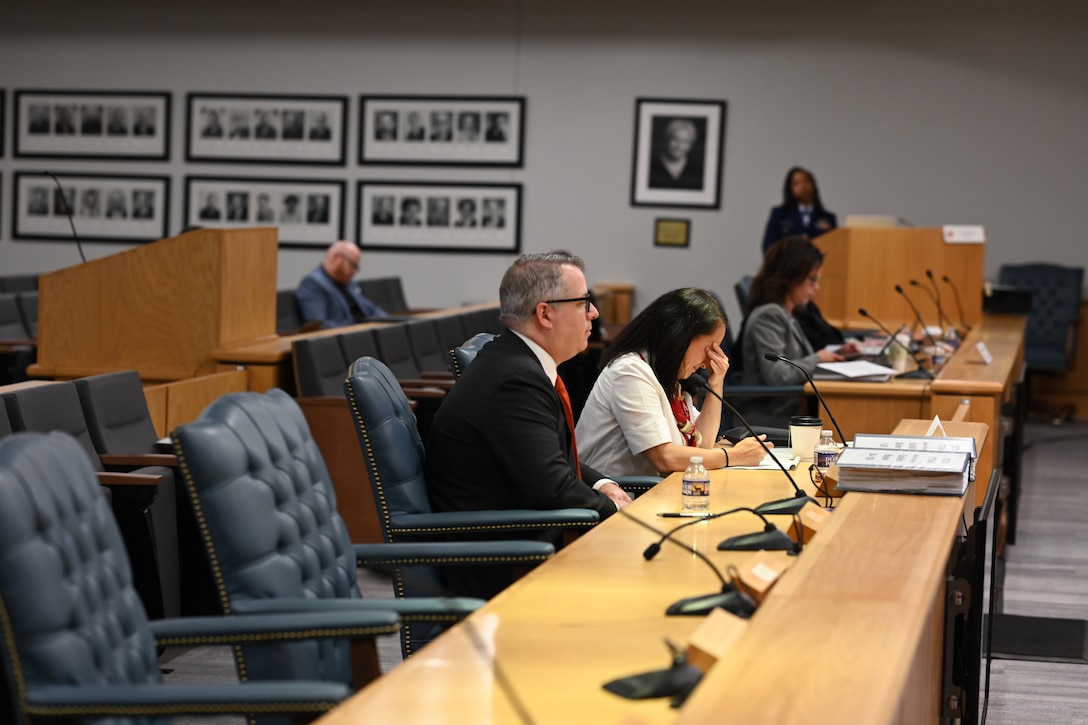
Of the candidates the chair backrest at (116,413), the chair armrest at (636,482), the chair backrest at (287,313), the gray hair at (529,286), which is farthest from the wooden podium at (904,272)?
the gray hair at (529,286)

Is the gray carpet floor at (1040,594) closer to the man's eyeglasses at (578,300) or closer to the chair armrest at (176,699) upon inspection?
the man's eyeglasses at (578,300)

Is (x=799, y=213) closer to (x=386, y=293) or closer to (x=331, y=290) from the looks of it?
(x=386, y=293)

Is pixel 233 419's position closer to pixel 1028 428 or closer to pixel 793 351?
pixel 793 351

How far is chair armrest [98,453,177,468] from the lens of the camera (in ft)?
13.3

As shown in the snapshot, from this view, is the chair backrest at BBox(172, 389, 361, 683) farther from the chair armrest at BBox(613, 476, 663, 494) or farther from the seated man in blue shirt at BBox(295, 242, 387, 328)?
the seated man in blue shirt at BBox(295, 242, 387, 328)

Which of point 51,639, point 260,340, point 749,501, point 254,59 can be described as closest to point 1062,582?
point 749,501

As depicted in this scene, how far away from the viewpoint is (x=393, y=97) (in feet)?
39.9

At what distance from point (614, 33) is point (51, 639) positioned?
10615mm

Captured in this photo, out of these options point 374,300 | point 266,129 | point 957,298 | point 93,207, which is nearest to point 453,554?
point 957,298

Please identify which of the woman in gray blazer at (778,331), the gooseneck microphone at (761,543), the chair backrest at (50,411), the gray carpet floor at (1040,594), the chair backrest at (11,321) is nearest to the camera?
the gooseneck microphone at (761,543)

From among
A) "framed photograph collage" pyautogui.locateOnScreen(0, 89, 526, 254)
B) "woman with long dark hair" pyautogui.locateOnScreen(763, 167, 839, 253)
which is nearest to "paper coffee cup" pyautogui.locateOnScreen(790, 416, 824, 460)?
"woman with long dark hair" pyautogui.locateOnScreen(763, 167, 839, 253)

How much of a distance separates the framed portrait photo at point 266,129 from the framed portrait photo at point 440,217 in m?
0.54

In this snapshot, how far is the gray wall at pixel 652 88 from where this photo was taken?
11.4 meters

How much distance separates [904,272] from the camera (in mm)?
9117
